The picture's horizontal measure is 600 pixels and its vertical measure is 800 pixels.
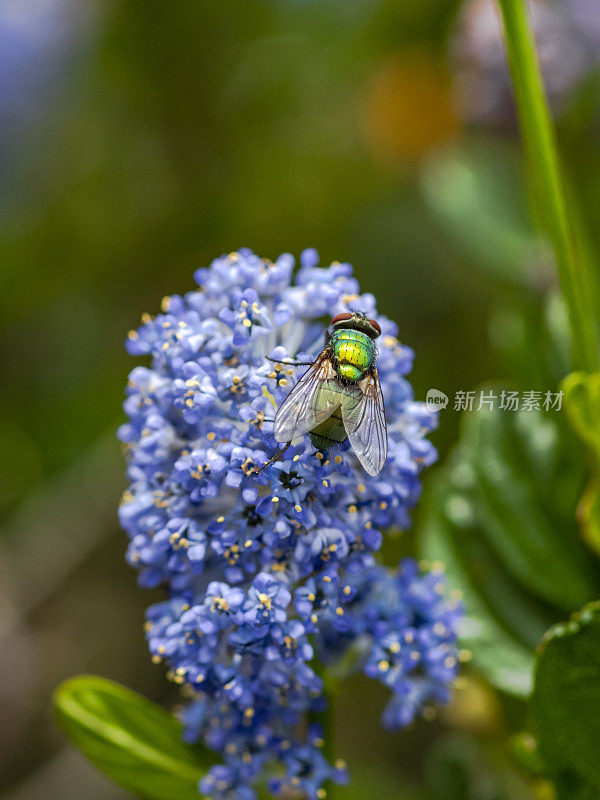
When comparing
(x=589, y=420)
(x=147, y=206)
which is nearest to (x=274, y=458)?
(x=589, y=420)

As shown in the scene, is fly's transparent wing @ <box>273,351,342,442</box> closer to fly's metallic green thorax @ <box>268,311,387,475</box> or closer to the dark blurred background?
fly's metallic green thorax @ <box>268,311,387,475</box>

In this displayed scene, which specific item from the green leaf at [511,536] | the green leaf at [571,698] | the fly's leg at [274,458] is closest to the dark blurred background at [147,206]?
the green leaf at [511,536]

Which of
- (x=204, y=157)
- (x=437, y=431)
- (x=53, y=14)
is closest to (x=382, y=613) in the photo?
(x=437, y=431)

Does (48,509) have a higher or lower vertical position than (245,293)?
lower

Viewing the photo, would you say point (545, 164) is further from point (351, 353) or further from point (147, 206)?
point (147, 206)

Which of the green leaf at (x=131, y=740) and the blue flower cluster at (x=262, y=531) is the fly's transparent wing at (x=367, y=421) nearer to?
the blue flower cluster at (x=262, y=531)

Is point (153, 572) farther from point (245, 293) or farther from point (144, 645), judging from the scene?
point (144, 645)
